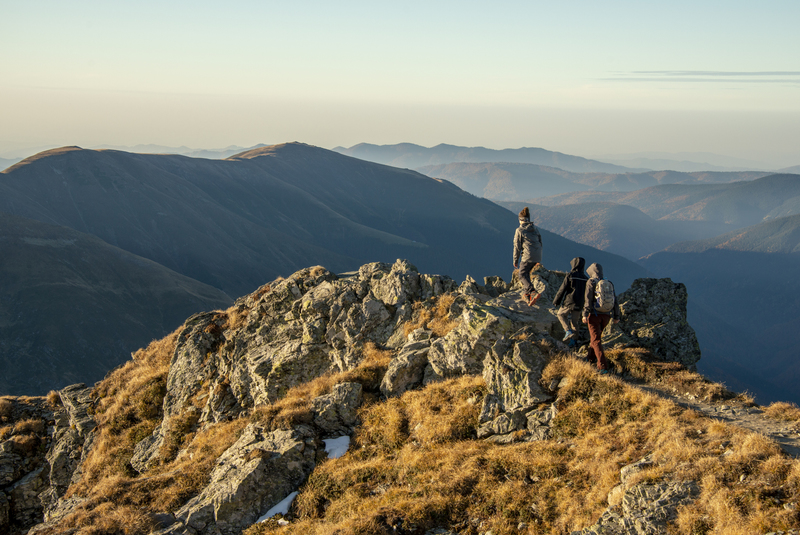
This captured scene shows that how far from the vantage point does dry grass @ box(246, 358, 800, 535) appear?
324 inches

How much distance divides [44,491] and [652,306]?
88.4ft

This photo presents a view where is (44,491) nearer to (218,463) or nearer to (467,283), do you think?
(218,463)

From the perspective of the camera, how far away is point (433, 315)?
801 inches

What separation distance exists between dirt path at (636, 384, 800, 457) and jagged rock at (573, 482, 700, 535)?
2.66 m

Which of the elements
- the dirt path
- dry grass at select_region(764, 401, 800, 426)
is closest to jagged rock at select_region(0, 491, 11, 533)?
the dirt path

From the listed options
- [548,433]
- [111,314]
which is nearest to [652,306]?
[548,433]

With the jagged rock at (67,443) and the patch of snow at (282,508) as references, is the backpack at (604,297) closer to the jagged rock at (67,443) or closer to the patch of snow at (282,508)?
the patch of snow at (282,508)

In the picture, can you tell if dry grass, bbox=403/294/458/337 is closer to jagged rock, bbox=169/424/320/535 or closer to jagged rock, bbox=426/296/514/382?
jagged rock, bbox=426/296/514/382

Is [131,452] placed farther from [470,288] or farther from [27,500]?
[470,288]

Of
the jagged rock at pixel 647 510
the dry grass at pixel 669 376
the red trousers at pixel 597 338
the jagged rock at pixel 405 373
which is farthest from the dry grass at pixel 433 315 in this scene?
the jagged rock at pixel 647 510

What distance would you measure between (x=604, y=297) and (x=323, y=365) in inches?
509

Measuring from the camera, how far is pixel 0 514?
61.6 feet

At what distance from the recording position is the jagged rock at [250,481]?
11859 millimetres

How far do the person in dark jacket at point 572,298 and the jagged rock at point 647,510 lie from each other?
21.3 ft
